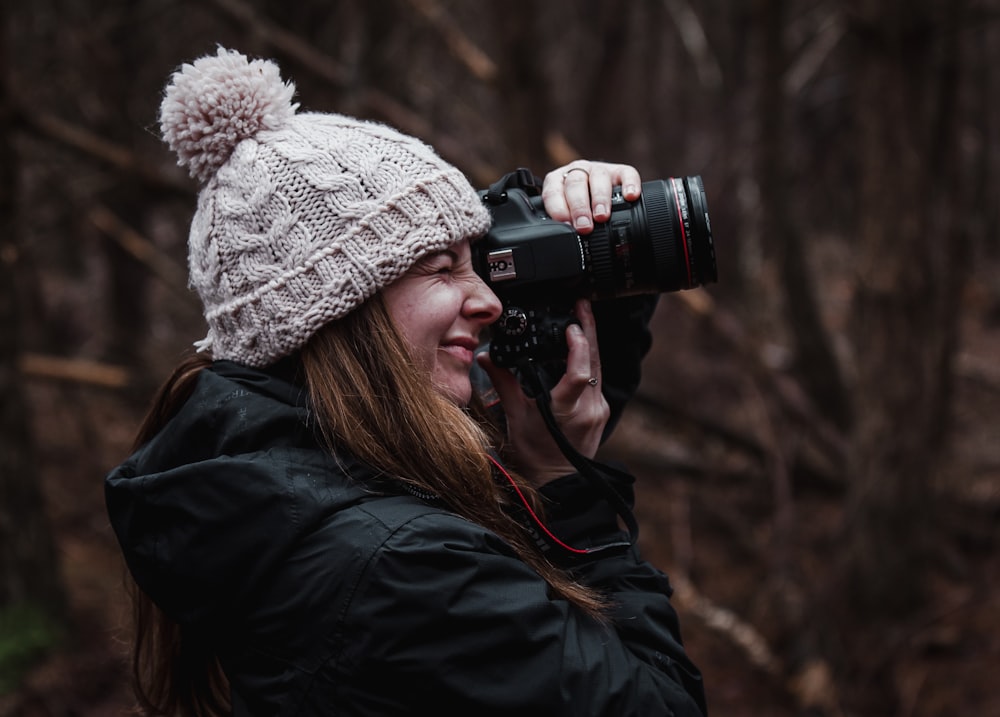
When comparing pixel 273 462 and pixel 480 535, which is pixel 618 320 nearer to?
pixel 480 535

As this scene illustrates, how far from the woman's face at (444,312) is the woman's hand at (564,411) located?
203mm

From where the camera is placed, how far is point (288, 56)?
4.91 m

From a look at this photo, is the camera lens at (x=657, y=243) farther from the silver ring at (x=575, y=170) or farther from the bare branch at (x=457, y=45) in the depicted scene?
the bare branch at (x=457, y=45)

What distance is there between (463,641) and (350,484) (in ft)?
0.93

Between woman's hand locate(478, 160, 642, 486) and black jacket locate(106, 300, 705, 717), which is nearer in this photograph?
black jacket locate(106, 300, 705, 717)

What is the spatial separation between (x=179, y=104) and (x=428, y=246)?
1.56 feet

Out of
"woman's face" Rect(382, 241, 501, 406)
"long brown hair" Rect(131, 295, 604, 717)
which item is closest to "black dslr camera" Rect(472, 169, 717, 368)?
"woman's face" Rect(382, 241, 501, 406)

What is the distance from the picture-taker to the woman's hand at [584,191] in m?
1.73

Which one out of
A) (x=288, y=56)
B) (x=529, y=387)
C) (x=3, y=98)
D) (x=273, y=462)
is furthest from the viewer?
(x=288, y=56)

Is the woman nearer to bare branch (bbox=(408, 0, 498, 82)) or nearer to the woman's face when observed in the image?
the woman's face

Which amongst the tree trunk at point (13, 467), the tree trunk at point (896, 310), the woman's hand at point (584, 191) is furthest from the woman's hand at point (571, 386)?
the tree trunk at point (13, 467)

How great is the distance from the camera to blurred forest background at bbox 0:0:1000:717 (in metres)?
3.60

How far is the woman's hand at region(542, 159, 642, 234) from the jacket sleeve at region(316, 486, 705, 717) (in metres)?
0.68

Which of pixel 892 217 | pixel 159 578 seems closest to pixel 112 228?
pixel 892 217
